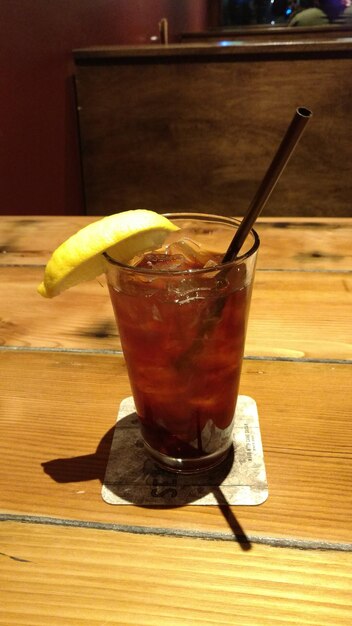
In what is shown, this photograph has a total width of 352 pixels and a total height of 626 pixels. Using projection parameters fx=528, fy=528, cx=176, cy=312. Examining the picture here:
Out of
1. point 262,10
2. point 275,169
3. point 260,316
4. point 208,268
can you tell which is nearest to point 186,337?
point 208,268

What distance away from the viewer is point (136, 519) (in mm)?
553

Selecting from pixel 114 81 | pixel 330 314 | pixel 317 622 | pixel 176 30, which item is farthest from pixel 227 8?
pixel 317 622

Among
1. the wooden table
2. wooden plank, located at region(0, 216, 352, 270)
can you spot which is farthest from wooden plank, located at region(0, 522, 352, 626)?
wooden plank, located at region(0, 216, 352, 270)

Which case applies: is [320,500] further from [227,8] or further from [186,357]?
[227,8]

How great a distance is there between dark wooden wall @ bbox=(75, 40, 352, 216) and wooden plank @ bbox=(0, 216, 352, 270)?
1.62 m

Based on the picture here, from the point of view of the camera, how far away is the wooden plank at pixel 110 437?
0.55 metres

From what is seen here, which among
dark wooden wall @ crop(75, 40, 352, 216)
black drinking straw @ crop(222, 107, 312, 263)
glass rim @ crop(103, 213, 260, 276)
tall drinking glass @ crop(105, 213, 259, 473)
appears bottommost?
dark wooden wall @ crop(75, 40, 352, 216)

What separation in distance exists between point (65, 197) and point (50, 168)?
230mm

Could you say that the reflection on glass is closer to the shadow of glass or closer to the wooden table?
the wooden table

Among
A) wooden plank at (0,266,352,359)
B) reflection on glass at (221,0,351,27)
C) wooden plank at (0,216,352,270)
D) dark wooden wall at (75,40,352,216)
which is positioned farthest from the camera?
reflection on glass at (221,0,351,27)

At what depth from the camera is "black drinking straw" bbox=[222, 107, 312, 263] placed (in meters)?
0.43

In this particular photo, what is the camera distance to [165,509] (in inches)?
22.2

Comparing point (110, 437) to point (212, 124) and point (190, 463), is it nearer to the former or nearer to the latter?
point (190, 463)

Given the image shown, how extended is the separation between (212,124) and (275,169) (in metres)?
2.45
